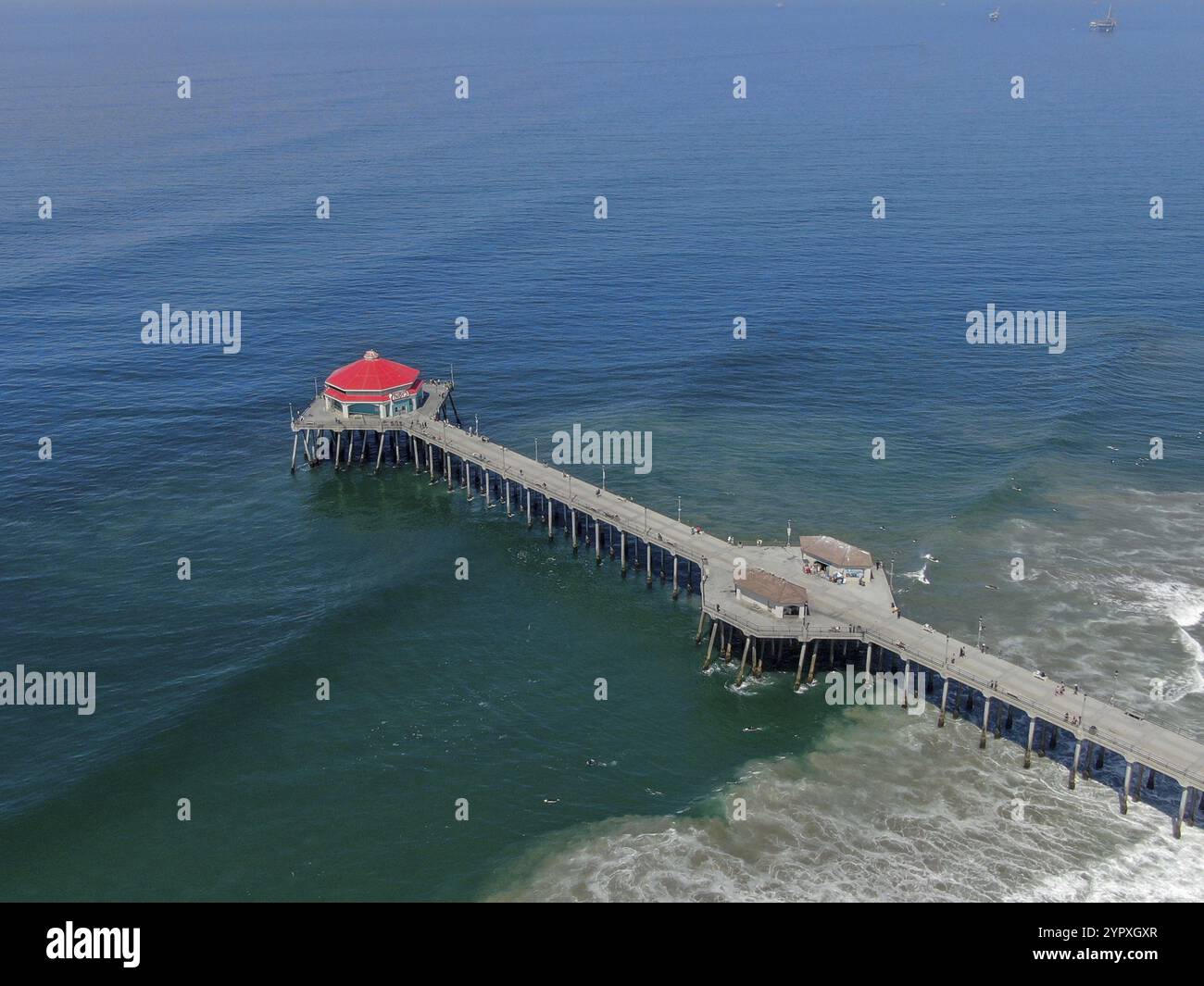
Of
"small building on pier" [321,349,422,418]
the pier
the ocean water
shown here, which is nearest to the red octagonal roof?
"small building on pier" [321,349,422,418]

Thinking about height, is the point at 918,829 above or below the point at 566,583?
below

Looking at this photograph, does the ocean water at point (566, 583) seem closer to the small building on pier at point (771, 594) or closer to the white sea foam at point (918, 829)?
the white sea foam at point (918, 829)

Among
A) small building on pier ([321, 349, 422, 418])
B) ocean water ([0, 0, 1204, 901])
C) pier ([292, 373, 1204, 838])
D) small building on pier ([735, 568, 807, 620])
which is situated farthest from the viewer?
small building on pier ([321, 349, 422, 418])

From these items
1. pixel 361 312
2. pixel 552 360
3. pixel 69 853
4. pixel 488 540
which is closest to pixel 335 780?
pixel 69 853

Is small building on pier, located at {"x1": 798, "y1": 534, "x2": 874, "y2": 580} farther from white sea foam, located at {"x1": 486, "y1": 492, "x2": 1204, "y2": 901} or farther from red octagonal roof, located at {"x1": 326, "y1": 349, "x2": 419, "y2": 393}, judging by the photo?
red octagonal roof, located at {"x1": 326, "y1": 349, "x2": 419, "y2": 393}

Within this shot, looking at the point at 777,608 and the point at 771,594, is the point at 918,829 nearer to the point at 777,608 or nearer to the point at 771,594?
the point at 777,608

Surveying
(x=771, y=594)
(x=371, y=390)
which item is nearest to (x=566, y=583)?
(x=771, y=594)
